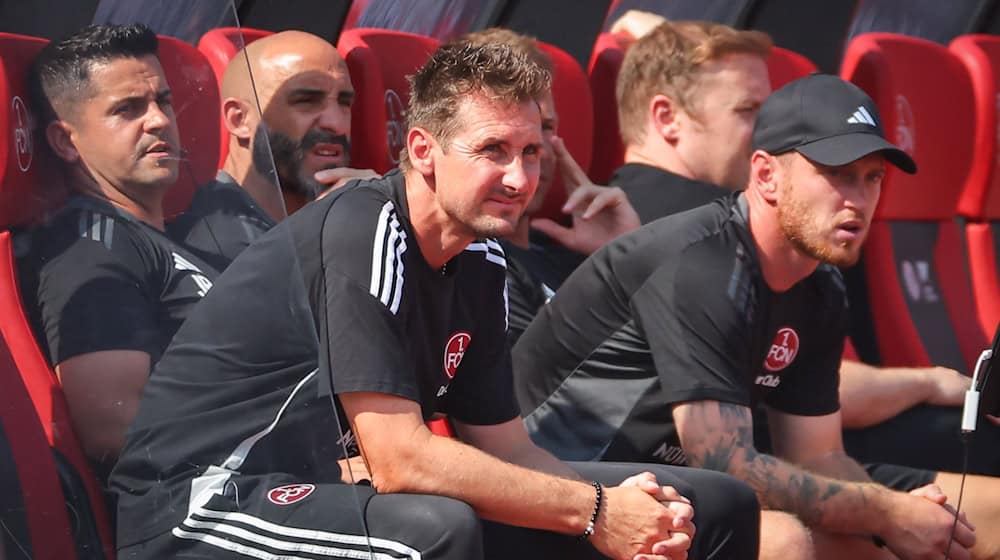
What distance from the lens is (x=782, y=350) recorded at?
2.91 m

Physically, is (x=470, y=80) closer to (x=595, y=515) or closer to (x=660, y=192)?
(x=595, y=515)

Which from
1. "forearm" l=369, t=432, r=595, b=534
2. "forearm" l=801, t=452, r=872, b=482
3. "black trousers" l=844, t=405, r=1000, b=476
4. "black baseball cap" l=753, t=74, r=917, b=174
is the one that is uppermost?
"black baseball cap" l=753, t=74, r=917, b=174

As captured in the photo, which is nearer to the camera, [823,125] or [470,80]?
[470,80]

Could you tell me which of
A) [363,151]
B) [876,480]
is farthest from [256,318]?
[876,480]

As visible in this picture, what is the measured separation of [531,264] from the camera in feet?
11.3

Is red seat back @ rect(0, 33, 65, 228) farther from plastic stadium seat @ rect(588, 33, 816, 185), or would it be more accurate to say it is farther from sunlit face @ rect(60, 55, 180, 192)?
plastic stadium seat @ rect(588, 33, 816, 185)

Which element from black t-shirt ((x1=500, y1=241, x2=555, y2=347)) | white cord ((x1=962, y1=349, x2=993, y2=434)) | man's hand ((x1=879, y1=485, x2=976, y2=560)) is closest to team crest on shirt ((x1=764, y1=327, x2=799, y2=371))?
man's hand ((x1=879, y1=485, x2=976, y2=560))

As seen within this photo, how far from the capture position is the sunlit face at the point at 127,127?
1778 mm

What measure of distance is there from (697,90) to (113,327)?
2180mm

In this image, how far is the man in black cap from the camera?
2.69 m

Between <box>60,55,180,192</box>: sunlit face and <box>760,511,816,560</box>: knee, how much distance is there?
1273mm

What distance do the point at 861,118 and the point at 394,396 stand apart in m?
1.22

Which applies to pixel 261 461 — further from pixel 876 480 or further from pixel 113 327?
pixel 876 480

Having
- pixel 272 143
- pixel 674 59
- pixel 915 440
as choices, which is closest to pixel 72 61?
pixel 272 143
